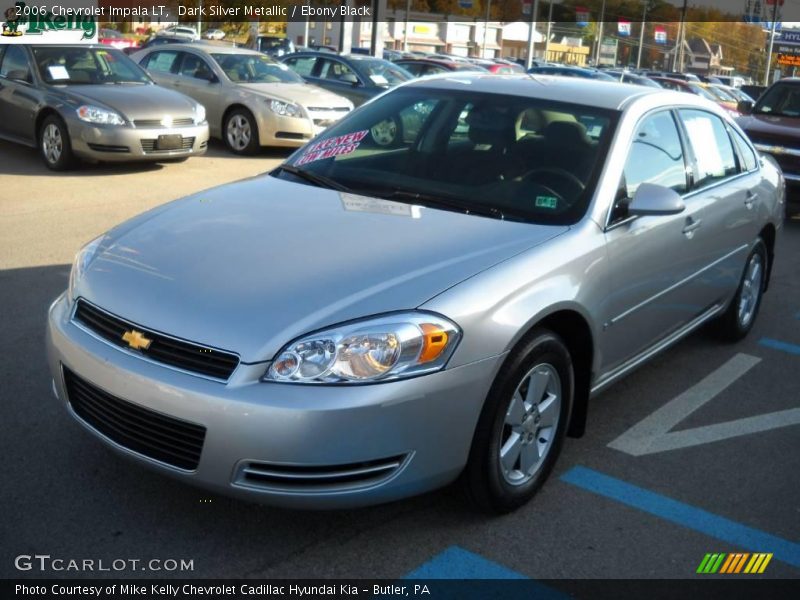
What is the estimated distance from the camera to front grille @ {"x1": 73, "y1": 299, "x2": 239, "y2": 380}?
2.97 metres

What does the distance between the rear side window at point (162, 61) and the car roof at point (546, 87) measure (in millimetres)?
10303

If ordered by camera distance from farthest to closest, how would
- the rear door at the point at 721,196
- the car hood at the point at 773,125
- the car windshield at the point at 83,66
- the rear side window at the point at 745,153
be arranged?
1. the car windshield at the point at 83,66
2. the car hood at the point at 773,125
3. the rear side window at the point at 745,153
4. the rear door at the point at 721,196

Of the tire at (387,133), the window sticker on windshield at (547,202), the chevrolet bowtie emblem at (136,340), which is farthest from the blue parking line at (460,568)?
the tire at (387,133)

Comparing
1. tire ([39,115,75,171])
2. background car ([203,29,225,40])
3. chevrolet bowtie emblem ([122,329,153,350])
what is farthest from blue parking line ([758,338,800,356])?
background car ([203,29,225,40])

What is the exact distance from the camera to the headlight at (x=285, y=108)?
1280 centimetres

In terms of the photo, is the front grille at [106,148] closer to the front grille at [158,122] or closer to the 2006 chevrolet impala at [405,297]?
the front grille at [158,122]

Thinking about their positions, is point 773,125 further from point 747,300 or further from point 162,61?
point 162,61

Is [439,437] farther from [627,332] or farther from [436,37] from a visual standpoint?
[436,37]

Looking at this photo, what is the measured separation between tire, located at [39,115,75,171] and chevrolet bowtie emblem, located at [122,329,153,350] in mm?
8191

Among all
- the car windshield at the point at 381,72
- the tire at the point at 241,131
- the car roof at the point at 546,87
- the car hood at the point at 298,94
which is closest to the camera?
the car roof at the point at 546,87

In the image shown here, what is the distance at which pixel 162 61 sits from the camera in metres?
14.5

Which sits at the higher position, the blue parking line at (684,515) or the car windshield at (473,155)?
the car windshield at (473,155)

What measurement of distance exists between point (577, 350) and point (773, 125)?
8.70 metres

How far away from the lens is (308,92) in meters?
13.6
